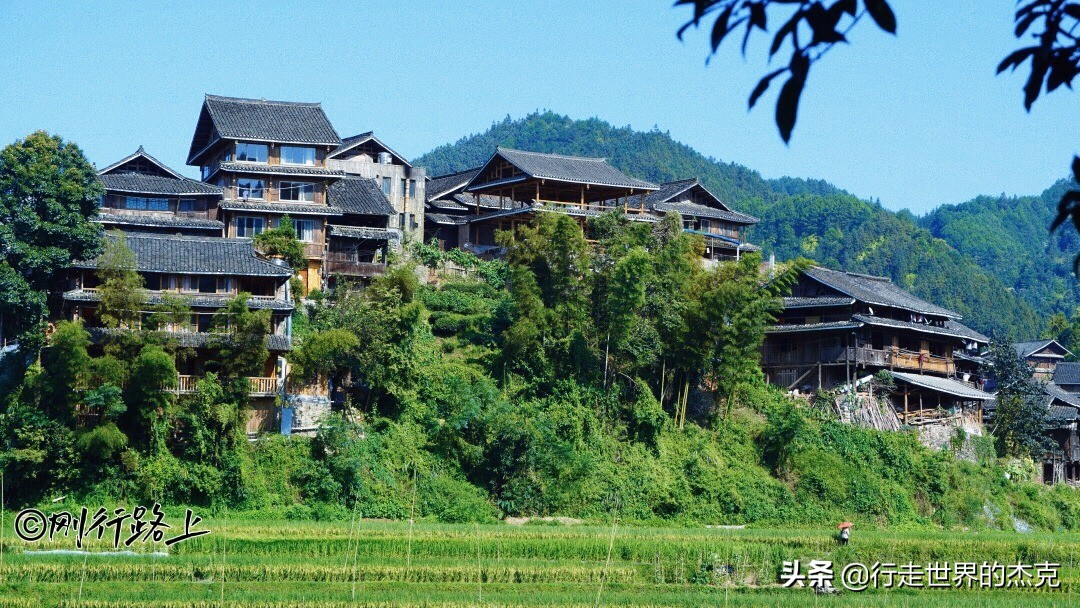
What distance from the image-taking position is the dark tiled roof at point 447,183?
5584 cm

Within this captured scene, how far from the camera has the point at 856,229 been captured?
127 metres

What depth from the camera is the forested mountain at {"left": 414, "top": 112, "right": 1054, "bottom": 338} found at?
113188 millimetres

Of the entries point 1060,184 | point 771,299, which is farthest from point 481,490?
point 1060,184

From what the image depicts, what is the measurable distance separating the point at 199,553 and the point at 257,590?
294cm

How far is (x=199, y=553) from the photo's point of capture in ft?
87.2

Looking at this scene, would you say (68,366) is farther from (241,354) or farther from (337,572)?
(337,572)

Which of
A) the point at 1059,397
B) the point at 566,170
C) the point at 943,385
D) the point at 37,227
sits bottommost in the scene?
the point at 1059,397

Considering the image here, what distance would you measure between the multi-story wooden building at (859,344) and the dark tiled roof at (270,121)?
18021 millimetres

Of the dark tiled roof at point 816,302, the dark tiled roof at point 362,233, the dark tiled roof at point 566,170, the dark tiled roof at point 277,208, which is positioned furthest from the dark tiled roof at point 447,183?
the dark tiled roof at point 816,302

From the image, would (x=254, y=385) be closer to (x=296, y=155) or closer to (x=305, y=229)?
(x=305, y=229)

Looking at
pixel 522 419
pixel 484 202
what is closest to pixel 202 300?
pixel 522 419

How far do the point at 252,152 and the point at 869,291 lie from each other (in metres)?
23.3

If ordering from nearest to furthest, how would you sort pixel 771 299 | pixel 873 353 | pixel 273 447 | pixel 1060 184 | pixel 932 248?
pixel 273 447
pixel 771 299
pixel 873 353
pixel 932 248
pixel 1060 184

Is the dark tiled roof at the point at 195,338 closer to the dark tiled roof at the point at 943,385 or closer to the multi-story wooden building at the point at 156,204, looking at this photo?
the multi-story wooden building at the point at 156,204
